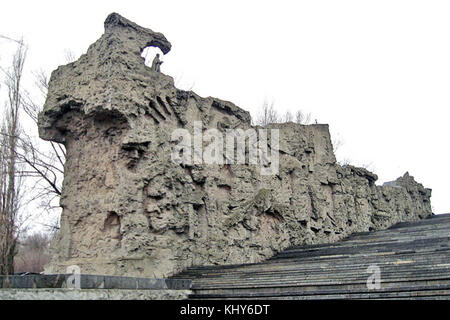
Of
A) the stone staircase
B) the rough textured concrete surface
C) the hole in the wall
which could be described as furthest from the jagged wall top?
the stone staircase

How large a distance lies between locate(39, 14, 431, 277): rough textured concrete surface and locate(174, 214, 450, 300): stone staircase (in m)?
0.62

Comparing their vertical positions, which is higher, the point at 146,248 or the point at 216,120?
the point at 216,120

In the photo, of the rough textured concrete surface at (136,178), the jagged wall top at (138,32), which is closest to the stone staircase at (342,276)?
the rough textured concrete surface at (136,178)

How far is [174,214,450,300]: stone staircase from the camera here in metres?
4.54

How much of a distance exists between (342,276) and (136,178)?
284 centimetres

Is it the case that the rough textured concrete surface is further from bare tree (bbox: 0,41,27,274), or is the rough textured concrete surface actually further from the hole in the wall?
bare tree (bbox: 0,41,27,274)

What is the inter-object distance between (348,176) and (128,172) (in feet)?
21.3

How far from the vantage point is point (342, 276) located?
5273 millimetres

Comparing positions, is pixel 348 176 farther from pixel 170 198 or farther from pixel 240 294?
pixel 240 294

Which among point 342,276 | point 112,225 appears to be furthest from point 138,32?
point 342,276
